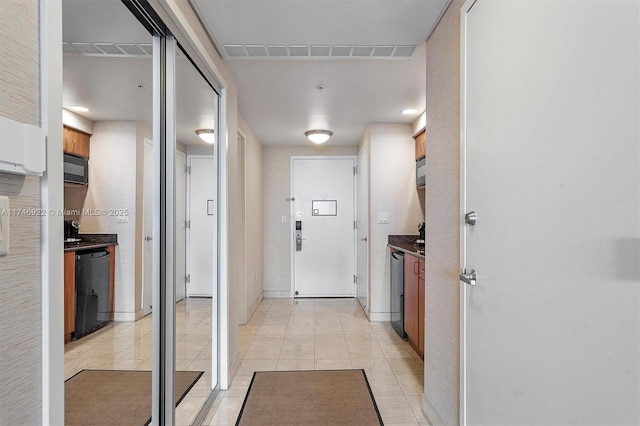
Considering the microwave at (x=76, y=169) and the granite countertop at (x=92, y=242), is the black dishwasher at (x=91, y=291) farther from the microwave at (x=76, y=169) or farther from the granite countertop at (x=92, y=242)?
the microwave at (x=76, y=169)

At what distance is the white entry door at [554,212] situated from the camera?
79 cm

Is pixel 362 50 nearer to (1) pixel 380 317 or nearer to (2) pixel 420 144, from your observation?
(2) pixel 420 144

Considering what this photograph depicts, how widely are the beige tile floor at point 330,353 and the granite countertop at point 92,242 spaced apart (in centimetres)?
146

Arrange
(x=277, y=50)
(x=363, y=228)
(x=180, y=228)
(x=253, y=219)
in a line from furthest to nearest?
(x=363, y=228), (x=253, y=219), (x=277, y=50), (x=180, y=228)

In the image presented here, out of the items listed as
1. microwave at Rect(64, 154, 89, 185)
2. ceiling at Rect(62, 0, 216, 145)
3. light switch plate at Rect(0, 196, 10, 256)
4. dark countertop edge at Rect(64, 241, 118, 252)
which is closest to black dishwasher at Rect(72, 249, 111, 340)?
dark countertop edge at Rect(64, 241, 118, 252)

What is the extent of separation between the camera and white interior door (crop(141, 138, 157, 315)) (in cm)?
153

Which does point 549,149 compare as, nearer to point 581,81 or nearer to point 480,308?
point 581,81

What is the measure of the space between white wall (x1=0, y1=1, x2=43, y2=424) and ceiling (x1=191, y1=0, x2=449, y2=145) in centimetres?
125

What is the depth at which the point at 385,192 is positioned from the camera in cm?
432

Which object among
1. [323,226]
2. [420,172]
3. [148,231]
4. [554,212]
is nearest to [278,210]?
[323,226]

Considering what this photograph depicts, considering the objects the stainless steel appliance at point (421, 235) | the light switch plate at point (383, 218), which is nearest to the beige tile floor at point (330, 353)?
the stainless steel appliance at point (421, 235)

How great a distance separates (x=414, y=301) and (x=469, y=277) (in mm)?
1771

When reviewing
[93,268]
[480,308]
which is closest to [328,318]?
[480,308]

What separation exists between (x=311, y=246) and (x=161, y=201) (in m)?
3.92
